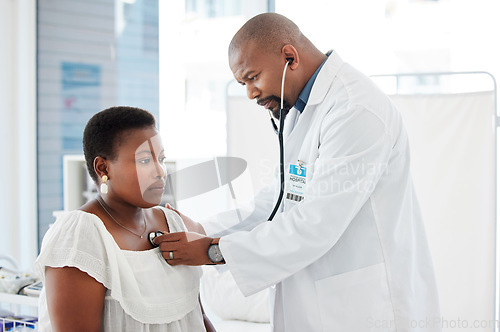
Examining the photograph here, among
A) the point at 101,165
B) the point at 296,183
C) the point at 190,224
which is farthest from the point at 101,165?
the point at 296,183

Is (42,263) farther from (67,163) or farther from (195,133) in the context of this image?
(195,133)

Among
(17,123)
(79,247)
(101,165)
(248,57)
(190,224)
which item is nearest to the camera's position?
(79,247)

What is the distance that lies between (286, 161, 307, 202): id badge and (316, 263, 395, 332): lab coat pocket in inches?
9.3

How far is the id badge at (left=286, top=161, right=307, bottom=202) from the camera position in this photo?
1.31 metres

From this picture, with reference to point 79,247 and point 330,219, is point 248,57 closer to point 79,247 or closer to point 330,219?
point 330,219

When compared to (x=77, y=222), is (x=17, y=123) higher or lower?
higher

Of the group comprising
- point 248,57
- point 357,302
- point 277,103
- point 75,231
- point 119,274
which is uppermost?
point 248,57

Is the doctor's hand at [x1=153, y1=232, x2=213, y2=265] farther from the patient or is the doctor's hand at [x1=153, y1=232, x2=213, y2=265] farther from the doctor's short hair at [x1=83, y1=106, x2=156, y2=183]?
the doctor's short hair at [x1=83, y1=106, x2=156, y2=183]

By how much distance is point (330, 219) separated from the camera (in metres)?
1.17

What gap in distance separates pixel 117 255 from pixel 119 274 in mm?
43

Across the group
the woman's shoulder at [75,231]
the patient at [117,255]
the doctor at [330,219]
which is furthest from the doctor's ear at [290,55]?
the woman's shoulder at [75,231]

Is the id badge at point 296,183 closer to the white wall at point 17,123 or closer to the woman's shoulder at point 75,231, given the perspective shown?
the woman's shoulder at point 75,231

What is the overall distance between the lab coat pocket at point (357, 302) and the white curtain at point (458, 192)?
0.91m

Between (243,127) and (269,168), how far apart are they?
0.23 meters
